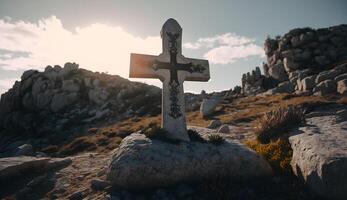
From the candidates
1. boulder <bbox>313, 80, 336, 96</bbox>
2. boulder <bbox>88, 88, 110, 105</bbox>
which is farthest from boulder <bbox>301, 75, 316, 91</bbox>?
boulder <bbox>88, 88, 110, 105</bbox>

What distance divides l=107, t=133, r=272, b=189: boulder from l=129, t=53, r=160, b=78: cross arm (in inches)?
108

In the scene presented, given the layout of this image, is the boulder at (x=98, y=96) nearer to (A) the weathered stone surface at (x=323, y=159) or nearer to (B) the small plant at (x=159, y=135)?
(B) the small plant at (x=159, y=135)

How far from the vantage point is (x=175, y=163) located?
7.91 m

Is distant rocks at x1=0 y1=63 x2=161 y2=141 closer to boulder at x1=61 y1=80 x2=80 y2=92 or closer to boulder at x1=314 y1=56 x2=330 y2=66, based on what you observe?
boulder at x1=61 y1=80 x2=80 y2=92

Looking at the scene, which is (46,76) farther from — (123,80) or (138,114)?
(138,114)

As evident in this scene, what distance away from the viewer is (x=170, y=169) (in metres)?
7.75

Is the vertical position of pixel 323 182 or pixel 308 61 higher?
pixel 308 61

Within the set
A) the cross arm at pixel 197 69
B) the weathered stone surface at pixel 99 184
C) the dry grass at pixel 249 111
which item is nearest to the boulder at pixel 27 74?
the dry grass at pixel 249 111

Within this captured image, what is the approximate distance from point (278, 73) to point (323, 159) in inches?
2653

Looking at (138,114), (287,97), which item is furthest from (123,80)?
(287,97)

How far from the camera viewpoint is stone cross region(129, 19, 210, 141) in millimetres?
10188

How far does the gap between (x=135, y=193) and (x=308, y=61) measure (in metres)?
69.3

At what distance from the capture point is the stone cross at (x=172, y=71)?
33.4ft

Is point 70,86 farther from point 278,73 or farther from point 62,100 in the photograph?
point 278,73
